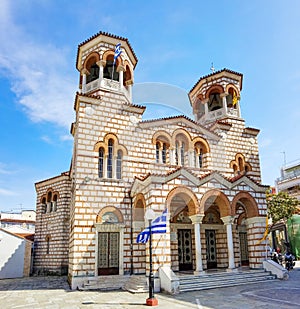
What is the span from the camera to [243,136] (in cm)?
2075

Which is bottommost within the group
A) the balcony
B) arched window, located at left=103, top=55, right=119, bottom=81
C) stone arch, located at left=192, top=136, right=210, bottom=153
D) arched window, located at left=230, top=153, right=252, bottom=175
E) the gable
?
arched window, located at left=230, top=153, right=252, bottom=175

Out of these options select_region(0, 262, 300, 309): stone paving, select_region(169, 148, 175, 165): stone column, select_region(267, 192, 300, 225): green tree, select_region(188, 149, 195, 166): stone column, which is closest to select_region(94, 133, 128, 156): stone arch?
select_region(169, 148, 175, 165): stone column

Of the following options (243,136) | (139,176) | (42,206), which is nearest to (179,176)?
(139,176)

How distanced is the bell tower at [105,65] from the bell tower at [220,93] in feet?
17.8

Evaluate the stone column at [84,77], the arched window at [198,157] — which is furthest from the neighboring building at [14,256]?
the arched window at [198,157]

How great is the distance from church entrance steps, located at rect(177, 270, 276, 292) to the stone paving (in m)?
0.47

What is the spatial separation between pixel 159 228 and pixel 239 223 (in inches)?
344

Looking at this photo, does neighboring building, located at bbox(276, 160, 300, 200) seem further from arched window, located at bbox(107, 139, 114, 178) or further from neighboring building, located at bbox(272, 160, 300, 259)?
arched window, located at bbox(107, 139, 114, 178)

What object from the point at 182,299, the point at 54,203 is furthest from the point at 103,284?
the point at 54,203

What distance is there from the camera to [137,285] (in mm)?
12734

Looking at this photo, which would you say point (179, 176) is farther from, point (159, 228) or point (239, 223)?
point (239, 223)

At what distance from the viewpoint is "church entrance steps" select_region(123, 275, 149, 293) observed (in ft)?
40.6

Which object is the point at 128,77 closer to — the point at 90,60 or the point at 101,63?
the point at 101,63

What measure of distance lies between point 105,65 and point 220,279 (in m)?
13.3
